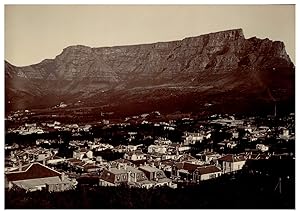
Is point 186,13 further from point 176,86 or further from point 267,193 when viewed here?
point 267,193

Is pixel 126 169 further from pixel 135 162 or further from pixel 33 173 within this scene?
pixel 33 173

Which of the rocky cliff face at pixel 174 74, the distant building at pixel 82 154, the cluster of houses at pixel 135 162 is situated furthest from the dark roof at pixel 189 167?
the distant building at pixel 82 154

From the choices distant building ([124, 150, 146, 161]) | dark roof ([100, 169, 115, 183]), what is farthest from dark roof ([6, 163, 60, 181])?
distant building ([124, 150, 146, 161])

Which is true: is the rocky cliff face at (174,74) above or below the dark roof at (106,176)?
above

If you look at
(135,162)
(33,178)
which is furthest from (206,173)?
(33,178)

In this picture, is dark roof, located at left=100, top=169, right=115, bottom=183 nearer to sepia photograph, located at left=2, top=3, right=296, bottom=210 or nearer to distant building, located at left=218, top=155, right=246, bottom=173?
sepia photograph, located at left=2, top=3, right=296, bottom=210

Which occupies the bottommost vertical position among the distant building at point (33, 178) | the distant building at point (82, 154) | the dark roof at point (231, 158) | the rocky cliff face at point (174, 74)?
the distant building at point (33, 178)

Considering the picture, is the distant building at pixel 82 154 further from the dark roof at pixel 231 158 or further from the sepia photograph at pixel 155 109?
the dark roof at pixel 231 158
